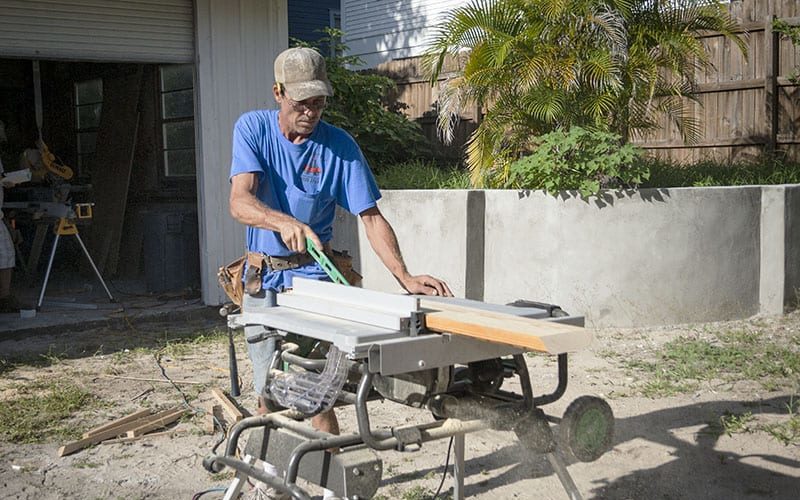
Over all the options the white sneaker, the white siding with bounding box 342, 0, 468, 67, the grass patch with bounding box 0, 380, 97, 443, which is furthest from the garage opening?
the white siding with bounding box 342, 0, 468, 67

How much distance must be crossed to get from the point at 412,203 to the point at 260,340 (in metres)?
6.08

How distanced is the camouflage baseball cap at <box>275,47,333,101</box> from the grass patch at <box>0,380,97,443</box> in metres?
2.99

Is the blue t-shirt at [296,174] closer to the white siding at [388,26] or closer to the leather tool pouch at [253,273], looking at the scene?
the leather tool pouch at [253,273]

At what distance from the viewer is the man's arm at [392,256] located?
12.7 feet

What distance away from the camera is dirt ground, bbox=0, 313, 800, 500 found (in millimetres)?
4680

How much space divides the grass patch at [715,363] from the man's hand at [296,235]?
3.59 metres

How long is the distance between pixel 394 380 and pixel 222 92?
6.83 m

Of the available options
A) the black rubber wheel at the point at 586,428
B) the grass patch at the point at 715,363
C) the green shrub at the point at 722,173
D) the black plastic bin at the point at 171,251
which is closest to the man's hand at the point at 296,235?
the black rubber wheel at the point at 586,428

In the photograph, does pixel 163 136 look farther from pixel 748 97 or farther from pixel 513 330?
pixel 513 330

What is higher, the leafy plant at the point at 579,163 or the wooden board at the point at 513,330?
the leafy plant at the point at 579,163

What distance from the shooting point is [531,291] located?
8.78m

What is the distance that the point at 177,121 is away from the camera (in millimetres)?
12352

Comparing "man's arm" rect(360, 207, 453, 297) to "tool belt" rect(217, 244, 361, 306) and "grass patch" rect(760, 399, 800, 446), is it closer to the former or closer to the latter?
"tool belt" rect(217, 244, 361, 306)

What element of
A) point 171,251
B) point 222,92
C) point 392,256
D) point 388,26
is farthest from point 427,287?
point 388,26
